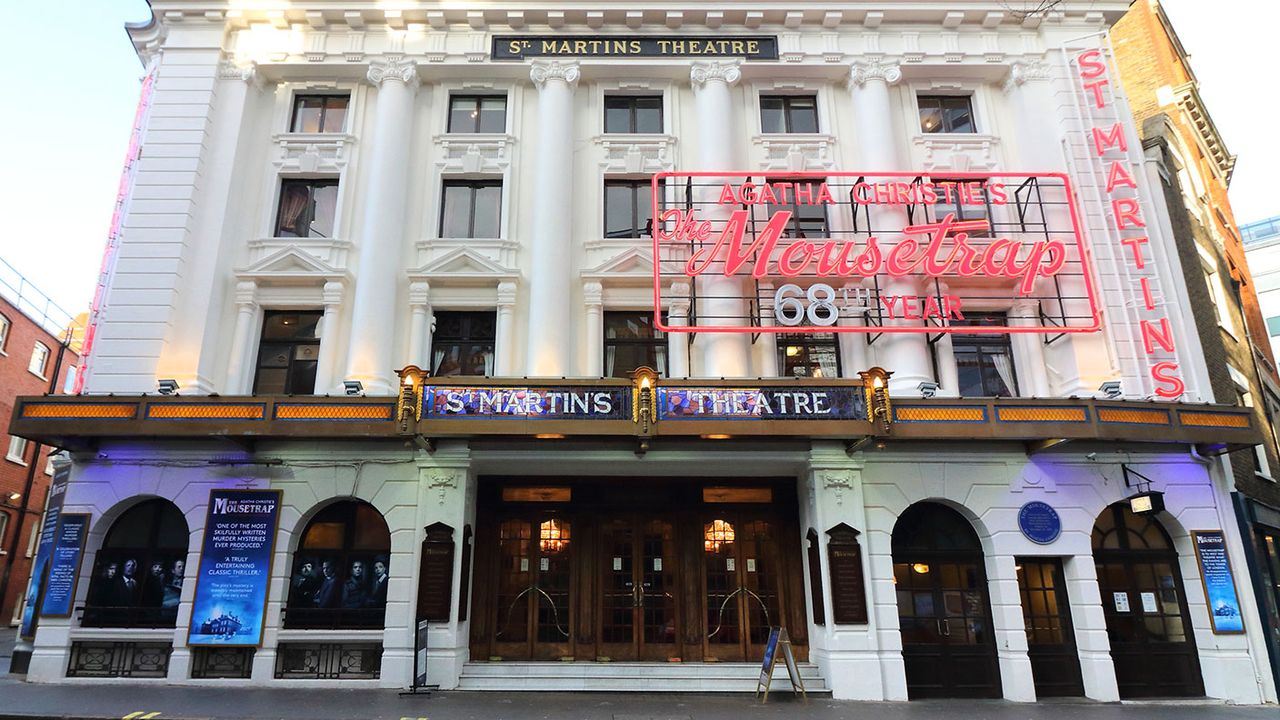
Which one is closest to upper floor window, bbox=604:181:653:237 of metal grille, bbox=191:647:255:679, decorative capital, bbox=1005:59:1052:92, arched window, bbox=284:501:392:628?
arched window, bbox=284:501:392:628

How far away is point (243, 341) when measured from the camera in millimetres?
15562

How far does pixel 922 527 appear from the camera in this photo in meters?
14.5

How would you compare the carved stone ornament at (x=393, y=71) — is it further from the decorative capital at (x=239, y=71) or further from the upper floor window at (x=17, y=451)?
the upper floor window at (x=17, y=451)

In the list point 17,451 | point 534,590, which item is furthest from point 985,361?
point 17,451

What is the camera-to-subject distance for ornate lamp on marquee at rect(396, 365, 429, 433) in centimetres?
1298

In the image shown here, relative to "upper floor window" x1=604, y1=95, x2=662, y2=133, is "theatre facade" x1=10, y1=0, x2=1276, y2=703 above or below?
below

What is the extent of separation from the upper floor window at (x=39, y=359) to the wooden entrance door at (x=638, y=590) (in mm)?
28062

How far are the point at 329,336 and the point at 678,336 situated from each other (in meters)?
7.70

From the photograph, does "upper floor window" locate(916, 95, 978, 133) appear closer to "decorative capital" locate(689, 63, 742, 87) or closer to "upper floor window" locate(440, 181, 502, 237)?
"decorative capital" locate(689, 63, 742, 87)

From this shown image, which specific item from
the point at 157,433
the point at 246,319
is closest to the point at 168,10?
the point at 246,319

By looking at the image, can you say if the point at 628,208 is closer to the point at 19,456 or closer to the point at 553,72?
the point at 553,72

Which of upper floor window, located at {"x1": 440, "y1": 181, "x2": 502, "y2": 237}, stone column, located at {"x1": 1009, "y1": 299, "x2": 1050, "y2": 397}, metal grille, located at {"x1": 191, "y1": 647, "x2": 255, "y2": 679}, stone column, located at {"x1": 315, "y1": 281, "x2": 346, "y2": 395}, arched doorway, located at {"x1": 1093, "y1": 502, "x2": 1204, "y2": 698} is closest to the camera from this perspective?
metal grille, located at {"x1": 191, "y1": 647, "x2": 255, "y2": 679}

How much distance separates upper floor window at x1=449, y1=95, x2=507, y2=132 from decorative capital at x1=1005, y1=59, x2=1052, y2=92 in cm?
1276

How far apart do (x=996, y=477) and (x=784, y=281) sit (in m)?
5.98
